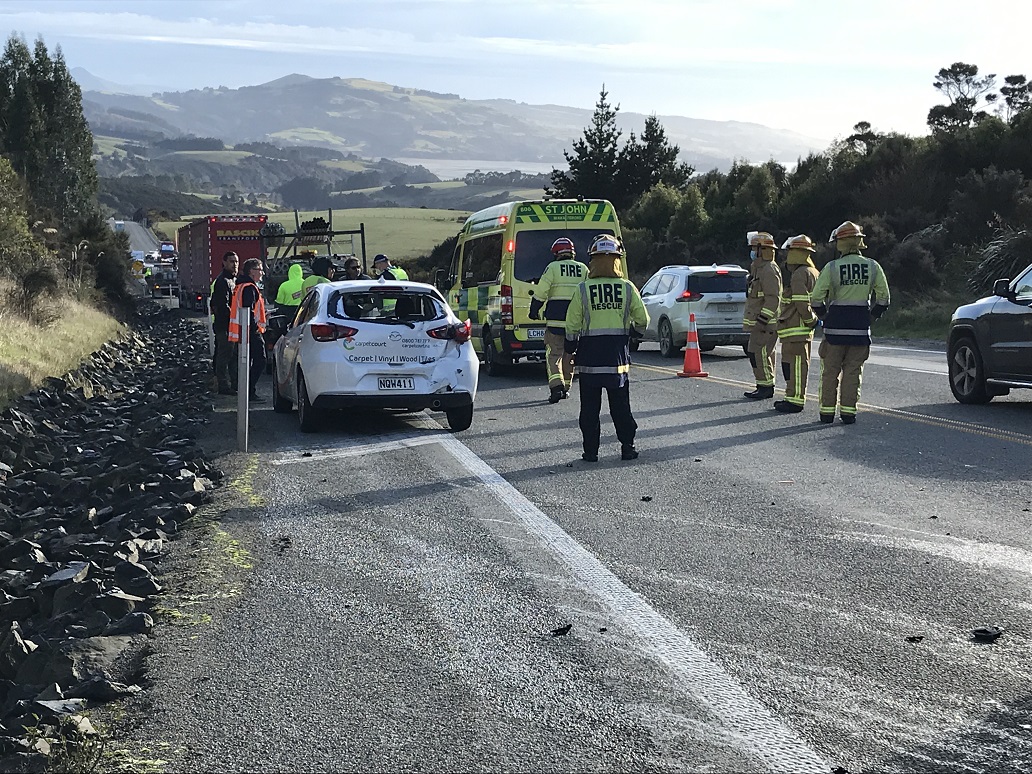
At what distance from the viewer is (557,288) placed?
1616 centimetres

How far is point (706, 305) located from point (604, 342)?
11.7 m

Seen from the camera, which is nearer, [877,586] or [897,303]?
[877,586]

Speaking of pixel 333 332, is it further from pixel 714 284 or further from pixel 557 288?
pixel 714 284

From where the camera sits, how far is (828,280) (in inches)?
539

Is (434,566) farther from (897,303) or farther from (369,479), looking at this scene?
(897,303)

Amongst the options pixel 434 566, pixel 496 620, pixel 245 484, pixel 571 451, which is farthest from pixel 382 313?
pixel 496 620

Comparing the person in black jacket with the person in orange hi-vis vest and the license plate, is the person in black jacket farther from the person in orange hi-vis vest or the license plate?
the license plate

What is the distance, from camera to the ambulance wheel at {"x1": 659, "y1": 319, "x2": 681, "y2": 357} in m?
23.5

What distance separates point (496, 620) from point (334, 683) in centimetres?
107

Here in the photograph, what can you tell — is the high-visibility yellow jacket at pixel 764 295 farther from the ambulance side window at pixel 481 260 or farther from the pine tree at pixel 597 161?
the pine tree at pixel 597 161

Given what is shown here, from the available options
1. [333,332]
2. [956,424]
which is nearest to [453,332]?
[333,332]

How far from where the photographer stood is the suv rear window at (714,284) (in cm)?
2283

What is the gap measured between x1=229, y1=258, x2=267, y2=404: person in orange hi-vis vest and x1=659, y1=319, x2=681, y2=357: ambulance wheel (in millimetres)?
8359

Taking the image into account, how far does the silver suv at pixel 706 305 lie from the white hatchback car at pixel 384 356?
9.19m
